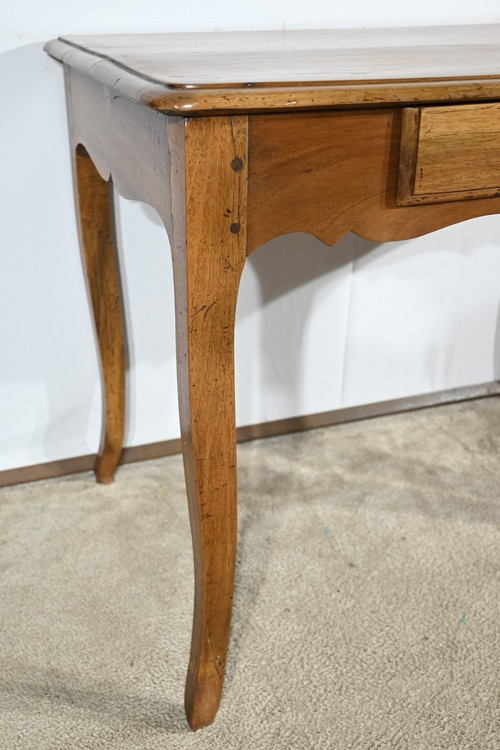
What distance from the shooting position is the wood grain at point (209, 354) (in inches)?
26.6

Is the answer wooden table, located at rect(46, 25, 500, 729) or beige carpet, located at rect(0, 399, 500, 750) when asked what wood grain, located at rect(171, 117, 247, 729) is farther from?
beige carpet, located at rect(0, 399, 500, 750)

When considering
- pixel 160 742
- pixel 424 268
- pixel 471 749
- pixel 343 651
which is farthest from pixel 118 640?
pixel 424 268

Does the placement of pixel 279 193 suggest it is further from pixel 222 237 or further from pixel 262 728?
pixel 262 728

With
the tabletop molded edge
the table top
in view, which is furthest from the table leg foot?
the tabletop molded edge

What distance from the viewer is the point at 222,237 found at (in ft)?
2.33

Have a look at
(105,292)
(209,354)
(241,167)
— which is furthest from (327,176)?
(105,292)

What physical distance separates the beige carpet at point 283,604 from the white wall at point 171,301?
119mm

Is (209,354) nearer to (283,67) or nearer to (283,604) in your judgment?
(283,67)

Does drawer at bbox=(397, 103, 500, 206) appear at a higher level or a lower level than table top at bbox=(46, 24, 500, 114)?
lower

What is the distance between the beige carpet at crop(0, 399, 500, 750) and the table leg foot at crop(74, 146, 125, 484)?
0.31 ft

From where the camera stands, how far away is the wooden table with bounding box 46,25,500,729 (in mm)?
675

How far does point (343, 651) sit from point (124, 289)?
691 mm

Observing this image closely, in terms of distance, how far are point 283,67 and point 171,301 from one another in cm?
63

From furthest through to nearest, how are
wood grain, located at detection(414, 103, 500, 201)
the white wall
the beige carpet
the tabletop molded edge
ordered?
1. the white wall
2. the beige carpet
3. wood grain, located at detection(414, 103, 500, 201)
4. the tabletop molded edge
